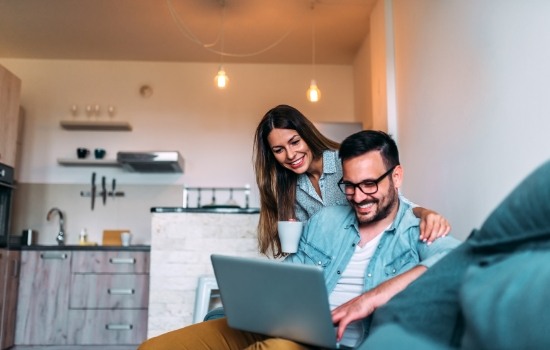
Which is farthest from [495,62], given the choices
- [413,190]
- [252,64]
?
[252,64]

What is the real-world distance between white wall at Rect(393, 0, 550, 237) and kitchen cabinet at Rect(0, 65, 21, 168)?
3.11 meters

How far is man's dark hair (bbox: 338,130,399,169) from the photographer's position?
150cm

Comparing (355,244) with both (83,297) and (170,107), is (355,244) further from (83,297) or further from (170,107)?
(170,107)

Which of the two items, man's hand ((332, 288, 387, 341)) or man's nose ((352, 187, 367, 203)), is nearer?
man's hand ((332, 288, 387, 341))

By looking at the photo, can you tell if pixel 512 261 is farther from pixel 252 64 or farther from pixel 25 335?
pixel 252 64

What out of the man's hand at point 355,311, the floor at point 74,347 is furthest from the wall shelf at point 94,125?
the man's hand at point 355,311

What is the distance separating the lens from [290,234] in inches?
63.9

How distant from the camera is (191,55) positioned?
5270 millimetres

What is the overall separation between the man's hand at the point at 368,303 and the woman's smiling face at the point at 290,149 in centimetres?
98

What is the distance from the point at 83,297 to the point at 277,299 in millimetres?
3498

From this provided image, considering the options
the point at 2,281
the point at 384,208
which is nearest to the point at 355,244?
the point at 384,208

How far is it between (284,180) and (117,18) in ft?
9.79

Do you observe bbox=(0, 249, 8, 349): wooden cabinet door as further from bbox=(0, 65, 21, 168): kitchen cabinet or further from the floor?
bbox=(0, 65, 21, 168): kitchen cabinet

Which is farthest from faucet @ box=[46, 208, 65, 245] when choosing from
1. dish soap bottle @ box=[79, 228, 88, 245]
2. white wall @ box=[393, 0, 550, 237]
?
white wall @ box=[393, 0, 550, 237]
